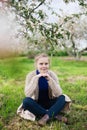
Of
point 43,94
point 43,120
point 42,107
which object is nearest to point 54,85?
point 43,94

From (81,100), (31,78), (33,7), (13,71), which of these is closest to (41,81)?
(31,78)

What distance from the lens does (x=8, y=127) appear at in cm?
465

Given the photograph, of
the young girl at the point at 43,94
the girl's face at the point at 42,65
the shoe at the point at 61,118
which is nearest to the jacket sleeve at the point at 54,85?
the young girl at the point at 43,94

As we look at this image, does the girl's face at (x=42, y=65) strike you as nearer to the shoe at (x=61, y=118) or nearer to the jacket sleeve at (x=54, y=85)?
the jacket sleeve at (x=54, y=85)

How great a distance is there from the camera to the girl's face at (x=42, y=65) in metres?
4.58

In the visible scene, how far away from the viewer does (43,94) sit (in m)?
4.82

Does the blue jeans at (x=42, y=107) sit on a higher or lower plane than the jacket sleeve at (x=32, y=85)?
lower

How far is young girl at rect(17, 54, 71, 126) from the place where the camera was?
4.64 metres

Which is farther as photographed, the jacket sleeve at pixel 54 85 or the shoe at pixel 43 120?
the jacket sleeve at pixel 54 85

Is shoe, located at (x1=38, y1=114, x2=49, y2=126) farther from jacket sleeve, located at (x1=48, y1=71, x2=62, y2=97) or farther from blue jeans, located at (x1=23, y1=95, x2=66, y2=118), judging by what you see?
jacket sleeve, located at (x1=48, y1=71, x2=62, y2=97)

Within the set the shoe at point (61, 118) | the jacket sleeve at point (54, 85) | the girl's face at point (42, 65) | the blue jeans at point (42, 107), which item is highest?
the girl's face at point (42, 65)

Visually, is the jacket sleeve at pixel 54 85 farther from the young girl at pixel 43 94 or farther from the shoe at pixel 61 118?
the shoe at pixel 61 118

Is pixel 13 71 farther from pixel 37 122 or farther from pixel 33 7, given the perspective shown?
pixel 33 7

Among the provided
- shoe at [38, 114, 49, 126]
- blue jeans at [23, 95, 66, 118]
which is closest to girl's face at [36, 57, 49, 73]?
blue jeans at [23, 95, 66, 118]
